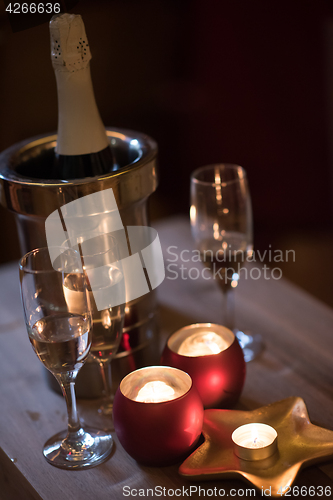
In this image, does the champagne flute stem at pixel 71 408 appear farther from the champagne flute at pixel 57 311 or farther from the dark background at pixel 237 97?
the dark background at pixel 237 97

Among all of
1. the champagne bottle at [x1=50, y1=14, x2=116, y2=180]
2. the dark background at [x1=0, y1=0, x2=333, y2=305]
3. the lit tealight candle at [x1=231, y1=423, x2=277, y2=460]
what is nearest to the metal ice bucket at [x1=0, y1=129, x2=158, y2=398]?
the champagne bottle at [x1=50, y1=14, x2=116, y2=180]

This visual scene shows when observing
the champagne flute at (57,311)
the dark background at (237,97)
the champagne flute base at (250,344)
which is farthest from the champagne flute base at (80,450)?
the dark background at (237,97)

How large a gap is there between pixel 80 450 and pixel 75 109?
37 cm

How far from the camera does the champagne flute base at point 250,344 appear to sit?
27.2 inches

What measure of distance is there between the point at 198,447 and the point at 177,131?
1.79 metres

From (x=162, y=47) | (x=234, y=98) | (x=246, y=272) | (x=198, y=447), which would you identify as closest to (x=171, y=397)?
(x=198, y=447)

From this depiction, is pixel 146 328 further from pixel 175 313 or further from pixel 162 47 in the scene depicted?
pixel 162 47

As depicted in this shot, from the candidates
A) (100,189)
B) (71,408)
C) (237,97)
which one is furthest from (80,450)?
(237,97)

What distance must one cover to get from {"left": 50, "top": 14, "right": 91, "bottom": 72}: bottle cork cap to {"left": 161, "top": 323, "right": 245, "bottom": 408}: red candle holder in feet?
1.05

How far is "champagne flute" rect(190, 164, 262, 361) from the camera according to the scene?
689mm

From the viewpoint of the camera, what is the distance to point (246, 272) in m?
0.88

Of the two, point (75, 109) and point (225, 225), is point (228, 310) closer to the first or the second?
point (225, 225)

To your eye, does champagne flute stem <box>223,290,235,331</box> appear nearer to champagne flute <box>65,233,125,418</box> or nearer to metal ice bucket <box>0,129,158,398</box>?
metal ice bucket <box>0,129,158,398</box>

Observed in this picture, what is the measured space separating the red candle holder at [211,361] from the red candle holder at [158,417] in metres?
0.03
